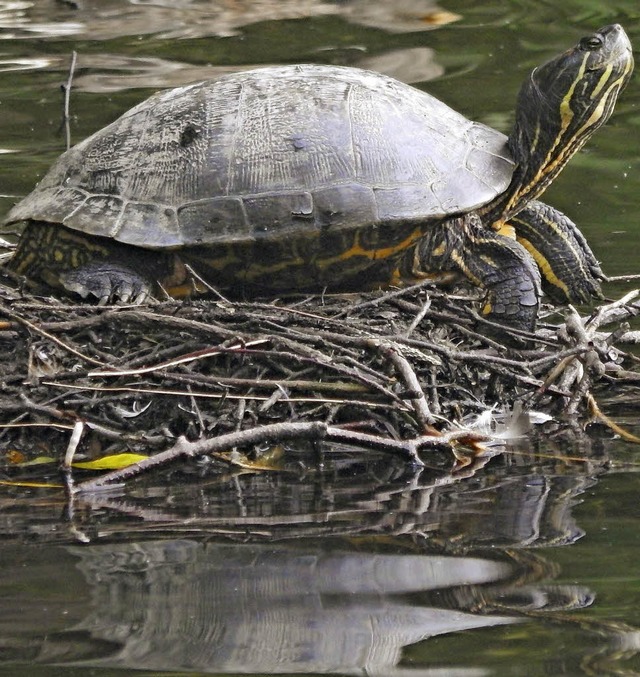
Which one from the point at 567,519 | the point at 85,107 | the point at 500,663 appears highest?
the point at 500,663

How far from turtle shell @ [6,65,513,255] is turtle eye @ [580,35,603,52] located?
695 millimetres

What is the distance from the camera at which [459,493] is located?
17.0 feet

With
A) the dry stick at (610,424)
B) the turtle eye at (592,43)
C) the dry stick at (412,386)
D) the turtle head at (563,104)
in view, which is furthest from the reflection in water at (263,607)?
the turtle eye at (592,43)

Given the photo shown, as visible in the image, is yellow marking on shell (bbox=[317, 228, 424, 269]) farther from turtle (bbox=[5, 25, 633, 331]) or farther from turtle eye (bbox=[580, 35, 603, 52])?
turtle eye (bbox=[580, 35, 603, 52])

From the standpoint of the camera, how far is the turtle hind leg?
6.36 m

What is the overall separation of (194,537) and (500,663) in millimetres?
1429

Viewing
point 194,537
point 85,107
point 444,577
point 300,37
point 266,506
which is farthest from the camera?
point 300,37

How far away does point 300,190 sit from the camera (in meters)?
6.23

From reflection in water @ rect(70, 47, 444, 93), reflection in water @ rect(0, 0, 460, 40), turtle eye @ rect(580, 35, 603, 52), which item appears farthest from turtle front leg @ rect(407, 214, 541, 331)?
reflection in water @ rect(0, 0, 460, 40)

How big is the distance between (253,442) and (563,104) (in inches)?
105

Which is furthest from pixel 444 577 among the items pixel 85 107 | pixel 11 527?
pixel 85 107

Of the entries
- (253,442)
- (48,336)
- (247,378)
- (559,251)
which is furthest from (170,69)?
(253,442)

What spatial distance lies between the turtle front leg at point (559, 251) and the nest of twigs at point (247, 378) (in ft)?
3.33

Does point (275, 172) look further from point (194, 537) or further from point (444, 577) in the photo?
point (444, 577)
